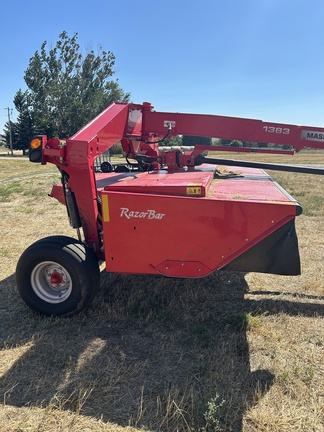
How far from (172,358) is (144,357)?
22 centimetres

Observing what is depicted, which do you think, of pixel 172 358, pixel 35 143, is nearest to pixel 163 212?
pixel 172 358

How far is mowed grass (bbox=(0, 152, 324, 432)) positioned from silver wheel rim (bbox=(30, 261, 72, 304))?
0.22 metres

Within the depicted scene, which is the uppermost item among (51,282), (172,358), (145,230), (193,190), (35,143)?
(35,143)

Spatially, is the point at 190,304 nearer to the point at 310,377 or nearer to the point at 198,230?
the point at 198,230

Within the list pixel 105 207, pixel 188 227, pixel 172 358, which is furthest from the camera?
pixel 105 207

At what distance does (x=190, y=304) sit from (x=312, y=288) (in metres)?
1.46

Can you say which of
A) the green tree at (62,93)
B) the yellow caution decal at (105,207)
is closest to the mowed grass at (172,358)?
the yellow caution decal at (105,207)

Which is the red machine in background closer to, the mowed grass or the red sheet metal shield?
the red sheet metal shield

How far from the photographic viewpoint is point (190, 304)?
3619 millimetres

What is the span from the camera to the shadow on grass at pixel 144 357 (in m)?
2.27

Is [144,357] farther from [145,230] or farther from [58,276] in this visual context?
[58,276]

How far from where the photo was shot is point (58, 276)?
3326mm

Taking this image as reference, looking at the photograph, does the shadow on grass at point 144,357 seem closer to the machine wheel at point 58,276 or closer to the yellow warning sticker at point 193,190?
the machine wheel at point 58,276

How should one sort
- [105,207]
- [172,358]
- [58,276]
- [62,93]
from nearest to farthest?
[172,358], [105,207], [58,276], [62,93]
